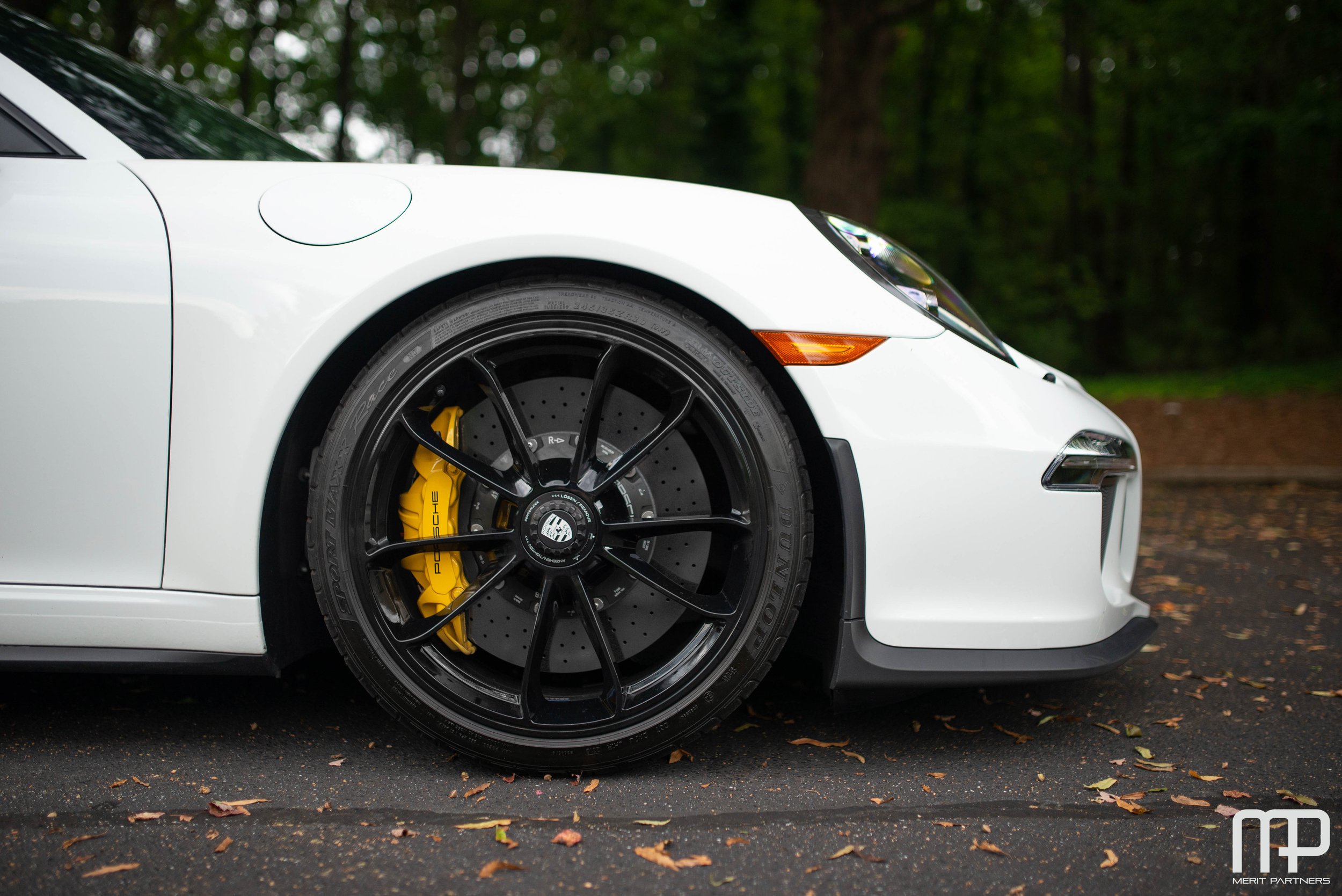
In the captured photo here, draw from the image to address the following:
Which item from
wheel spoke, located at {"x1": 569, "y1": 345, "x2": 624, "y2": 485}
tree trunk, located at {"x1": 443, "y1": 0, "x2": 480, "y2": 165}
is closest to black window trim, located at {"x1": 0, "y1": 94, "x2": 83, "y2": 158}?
wheel spoke, located at {"x1": 569, "y1": 345, "x2": 624, "y2": 485}

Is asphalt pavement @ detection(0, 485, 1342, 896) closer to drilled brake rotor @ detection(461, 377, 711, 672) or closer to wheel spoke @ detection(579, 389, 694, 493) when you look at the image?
drilled brake rotor @ detection(461, 377, 711, 672)

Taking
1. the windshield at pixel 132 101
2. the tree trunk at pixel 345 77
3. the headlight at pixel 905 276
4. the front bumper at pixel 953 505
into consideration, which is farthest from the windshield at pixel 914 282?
the tree trunk at pixel 345 77

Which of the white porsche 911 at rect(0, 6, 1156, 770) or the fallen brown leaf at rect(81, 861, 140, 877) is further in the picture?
the white porsche 911 at rect(0, 6, 1156, 770)

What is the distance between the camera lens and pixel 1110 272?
71.9 feet

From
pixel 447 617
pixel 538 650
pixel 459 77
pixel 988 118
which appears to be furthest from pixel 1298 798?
pixel 988 118

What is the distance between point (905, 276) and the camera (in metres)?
1.82

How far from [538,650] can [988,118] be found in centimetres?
2214

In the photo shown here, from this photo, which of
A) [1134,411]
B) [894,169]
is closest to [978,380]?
[1134,411]

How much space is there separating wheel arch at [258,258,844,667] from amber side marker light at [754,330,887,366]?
0.08 metres

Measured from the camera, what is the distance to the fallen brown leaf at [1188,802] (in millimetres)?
1635

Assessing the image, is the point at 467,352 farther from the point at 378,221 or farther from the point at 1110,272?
the point at 1110,272

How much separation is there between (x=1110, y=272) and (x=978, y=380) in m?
23.2

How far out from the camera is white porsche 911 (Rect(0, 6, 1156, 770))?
1634mm

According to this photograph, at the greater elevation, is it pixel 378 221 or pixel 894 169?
pixel 894 169
